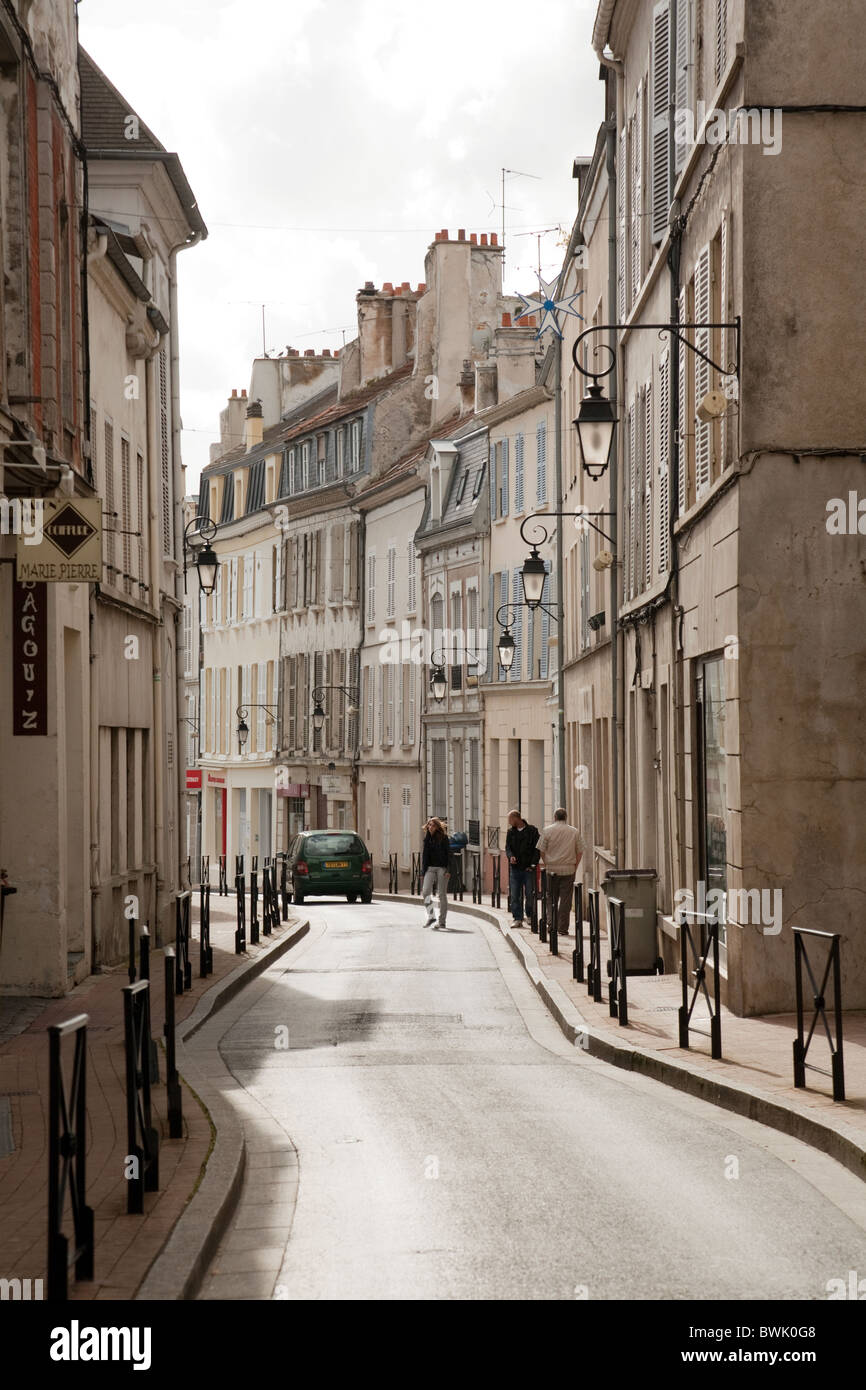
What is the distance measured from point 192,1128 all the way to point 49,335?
888 cm

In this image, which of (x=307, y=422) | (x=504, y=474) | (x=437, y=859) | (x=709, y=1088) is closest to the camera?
(x=709, y=1088)

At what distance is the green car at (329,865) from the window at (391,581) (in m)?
14.3

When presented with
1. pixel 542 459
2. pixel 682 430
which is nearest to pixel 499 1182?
pixel 682 430

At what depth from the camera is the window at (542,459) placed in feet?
129

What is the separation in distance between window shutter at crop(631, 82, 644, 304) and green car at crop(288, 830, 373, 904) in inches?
711

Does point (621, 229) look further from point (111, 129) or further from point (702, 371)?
point (702, 371)

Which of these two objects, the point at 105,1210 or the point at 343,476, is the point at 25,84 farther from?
the point at 343,476

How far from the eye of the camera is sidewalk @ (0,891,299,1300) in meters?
6.92

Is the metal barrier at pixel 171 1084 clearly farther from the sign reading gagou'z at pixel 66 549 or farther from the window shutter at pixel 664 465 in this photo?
the window shutter at pixel 664 465

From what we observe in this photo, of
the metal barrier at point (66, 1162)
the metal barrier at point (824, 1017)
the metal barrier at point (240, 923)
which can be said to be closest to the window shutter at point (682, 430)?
the metal barrier at point (240, 923)

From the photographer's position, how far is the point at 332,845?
3869 centimetres

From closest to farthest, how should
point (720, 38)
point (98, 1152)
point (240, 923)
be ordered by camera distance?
point (98, 1152) → point (720, 38) → point (240, 923)

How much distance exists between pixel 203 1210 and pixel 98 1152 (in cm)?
162
